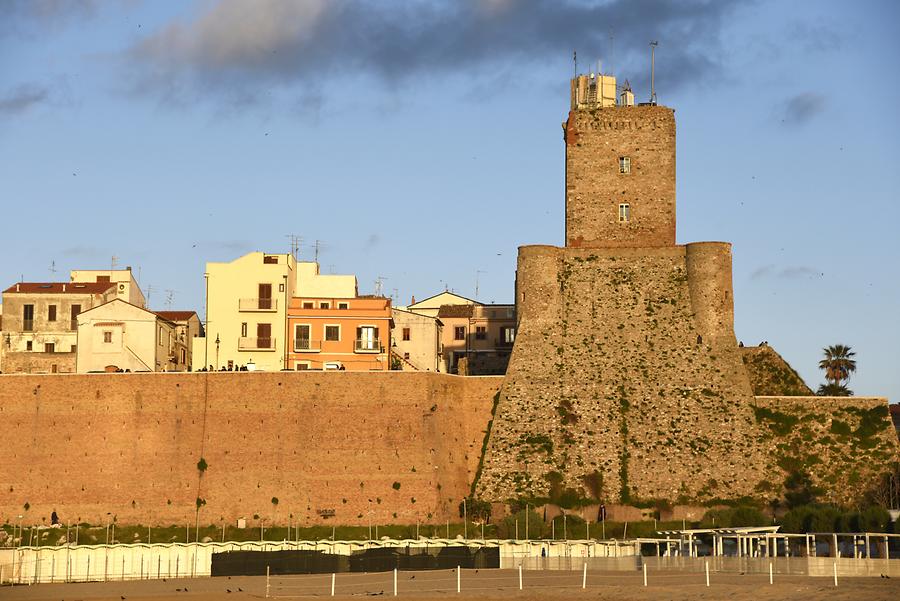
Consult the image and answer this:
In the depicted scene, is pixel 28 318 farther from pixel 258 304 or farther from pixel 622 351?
pixel 622 351

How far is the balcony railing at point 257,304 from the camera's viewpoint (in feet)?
300

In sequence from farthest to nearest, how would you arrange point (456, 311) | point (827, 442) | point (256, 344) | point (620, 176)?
point (456, 311) < point (256, 344) < point (620, 176) < point (827, 442)

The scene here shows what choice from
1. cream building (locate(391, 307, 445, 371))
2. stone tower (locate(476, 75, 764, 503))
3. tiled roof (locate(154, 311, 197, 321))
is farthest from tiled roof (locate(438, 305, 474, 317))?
stone tower (locate(476, 75, 764, 503))

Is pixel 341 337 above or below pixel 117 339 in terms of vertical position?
above

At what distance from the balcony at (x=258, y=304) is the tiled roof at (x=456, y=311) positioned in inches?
661

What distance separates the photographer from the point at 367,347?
91188 millimetres

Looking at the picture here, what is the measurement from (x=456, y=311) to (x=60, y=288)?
2271cm

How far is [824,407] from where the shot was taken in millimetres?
80250

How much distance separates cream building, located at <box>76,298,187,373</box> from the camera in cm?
9100

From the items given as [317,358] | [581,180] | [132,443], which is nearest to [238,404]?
[132,443]

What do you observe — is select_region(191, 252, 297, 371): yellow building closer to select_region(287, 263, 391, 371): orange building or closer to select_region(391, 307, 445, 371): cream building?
select_region(287, 263, 391, 371): orange building

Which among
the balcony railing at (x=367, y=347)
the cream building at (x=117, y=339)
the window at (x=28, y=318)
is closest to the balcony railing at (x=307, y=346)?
the balcony railing at (x=367, y=347)

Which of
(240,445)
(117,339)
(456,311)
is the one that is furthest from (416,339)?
(240,445)

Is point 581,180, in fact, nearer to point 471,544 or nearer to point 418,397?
point 418,397
